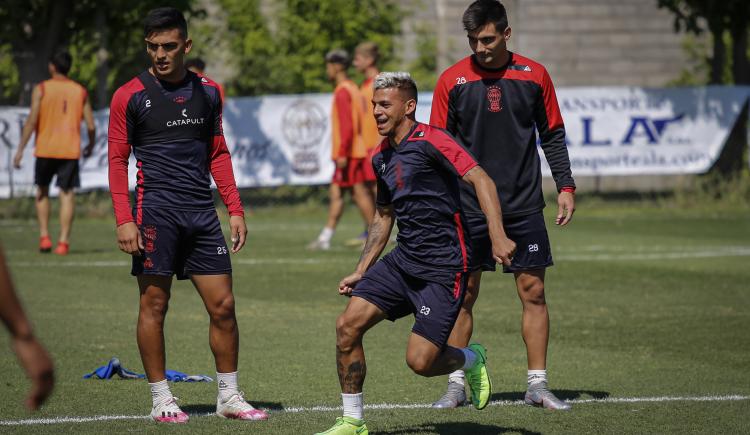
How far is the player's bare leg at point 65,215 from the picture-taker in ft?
48.5

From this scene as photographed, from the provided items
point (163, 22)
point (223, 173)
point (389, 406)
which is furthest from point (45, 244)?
point (163, 22)

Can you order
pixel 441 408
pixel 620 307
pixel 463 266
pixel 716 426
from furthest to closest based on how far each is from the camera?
1. pixel 620 307
2. pixel 441 408
3. pixel 716 426
4. pixel 463 266

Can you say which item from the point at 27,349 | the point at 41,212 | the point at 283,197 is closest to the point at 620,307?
the point at 41,212

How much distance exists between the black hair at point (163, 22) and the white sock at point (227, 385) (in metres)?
1.74

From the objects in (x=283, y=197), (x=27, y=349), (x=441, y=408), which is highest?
(x=27, y=349)

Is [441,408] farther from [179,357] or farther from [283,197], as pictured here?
[283,197]

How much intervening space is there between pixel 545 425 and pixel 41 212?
9745 mm

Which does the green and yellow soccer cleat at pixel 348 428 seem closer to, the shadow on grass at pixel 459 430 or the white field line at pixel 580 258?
the shadow on grass at pixel 459 430

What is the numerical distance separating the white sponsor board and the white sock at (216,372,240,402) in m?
14.0

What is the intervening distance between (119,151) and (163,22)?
0.68 m

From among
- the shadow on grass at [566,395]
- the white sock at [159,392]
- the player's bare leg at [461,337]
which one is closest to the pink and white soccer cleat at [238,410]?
the white sock at [159,392]

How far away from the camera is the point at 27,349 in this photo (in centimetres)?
326

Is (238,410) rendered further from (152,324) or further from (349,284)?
(349,284)

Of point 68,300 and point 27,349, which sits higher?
point 27,349
